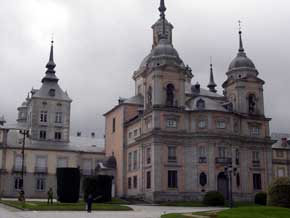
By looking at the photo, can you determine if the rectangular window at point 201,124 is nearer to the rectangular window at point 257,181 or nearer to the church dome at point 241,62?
the rectangular window at point 257,181

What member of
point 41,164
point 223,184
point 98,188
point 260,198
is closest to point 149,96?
point 223,184

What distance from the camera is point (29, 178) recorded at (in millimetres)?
Answer: 74062

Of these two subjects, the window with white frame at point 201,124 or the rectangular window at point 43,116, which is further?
the rectangular window at point 43,116

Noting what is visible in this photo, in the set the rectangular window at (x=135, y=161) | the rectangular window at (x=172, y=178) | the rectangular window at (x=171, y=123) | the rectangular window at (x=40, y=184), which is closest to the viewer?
the rectangular window at (x=172, y=178)

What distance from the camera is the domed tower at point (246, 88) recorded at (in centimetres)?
6738

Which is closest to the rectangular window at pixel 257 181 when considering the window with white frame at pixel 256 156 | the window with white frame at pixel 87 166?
the window with white frame at pixel 256 156

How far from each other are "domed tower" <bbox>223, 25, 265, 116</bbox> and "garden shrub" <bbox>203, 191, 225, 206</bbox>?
16731 millimetres

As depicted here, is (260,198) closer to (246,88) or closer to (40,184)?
(246,88)

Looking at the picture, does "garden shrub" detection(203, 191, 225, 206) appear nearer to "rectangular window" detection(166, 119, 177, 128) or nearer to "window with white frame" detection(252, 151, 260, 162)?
"rectangular window" detection(166, 119, 177, 128)

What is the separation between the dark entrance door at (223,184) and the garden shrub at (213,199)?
4976 mm

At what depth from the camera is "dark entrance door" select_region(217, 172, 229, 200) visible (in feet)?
195

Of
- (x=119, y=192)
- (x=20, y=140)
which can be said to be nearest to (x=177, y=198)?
(x=119, y=192)

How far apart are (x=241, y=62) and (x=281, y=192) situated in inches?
1525

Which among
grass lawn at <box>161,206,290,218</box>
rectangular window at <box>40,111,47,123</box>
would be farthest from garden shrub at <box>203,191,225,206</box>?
rectangular window at <box>40,111,47,123</box>
